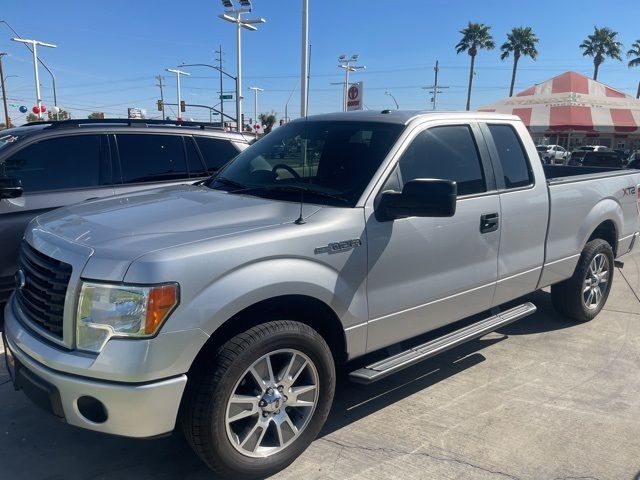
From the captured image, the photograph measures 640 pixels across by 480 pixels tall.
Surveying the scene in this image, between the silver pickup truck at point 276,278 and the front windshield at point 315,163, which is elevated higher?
the front windshield at point 315,163

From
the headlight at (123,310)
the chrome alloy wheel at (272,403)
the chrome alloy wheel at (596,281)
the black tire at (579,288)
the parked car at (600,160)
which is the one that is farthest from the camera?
the parked car at (600,160)

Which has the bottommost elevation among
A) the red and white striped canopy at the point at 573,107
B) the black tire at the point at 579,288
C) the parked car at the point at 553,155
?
Result: the black tire at the point at 579,288

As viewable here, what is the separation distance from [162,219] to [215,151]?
11.0 feet

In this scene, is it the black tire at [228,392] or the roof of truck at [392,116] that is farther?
the roof of truck at [392,116]

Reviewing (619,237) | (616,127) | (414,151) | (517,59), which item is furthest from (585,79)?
(517,59)

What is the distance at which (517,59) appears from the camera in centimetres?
6072

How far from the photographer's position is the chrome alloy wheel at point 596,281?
5184mm

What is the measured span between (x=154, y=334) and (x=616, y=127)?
15049 mm

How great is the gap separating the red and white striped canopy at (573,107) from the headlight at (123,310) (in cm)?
1245

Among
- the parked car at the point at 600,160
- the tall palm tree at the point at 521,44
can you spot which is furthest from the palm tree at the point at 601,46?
the parked car at the point at 600,160

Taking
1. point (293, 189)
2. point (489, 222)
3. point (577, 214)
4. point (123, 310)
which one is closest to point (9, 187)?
point (293, 189)

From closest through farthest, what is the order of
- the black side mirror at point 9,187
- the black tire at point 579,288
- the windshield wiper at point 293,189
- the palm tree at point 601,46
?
the windshield wiper at point 293,189 → the black side mirror at point 9,187 → the black tire at point 579,288 → the palm tree at point 601,46

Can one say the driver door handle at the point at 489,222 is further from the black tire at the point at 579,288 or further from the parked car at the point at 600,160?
the parked car at the point at 600,160

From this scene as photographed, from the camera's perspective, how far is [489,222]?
379 cm
